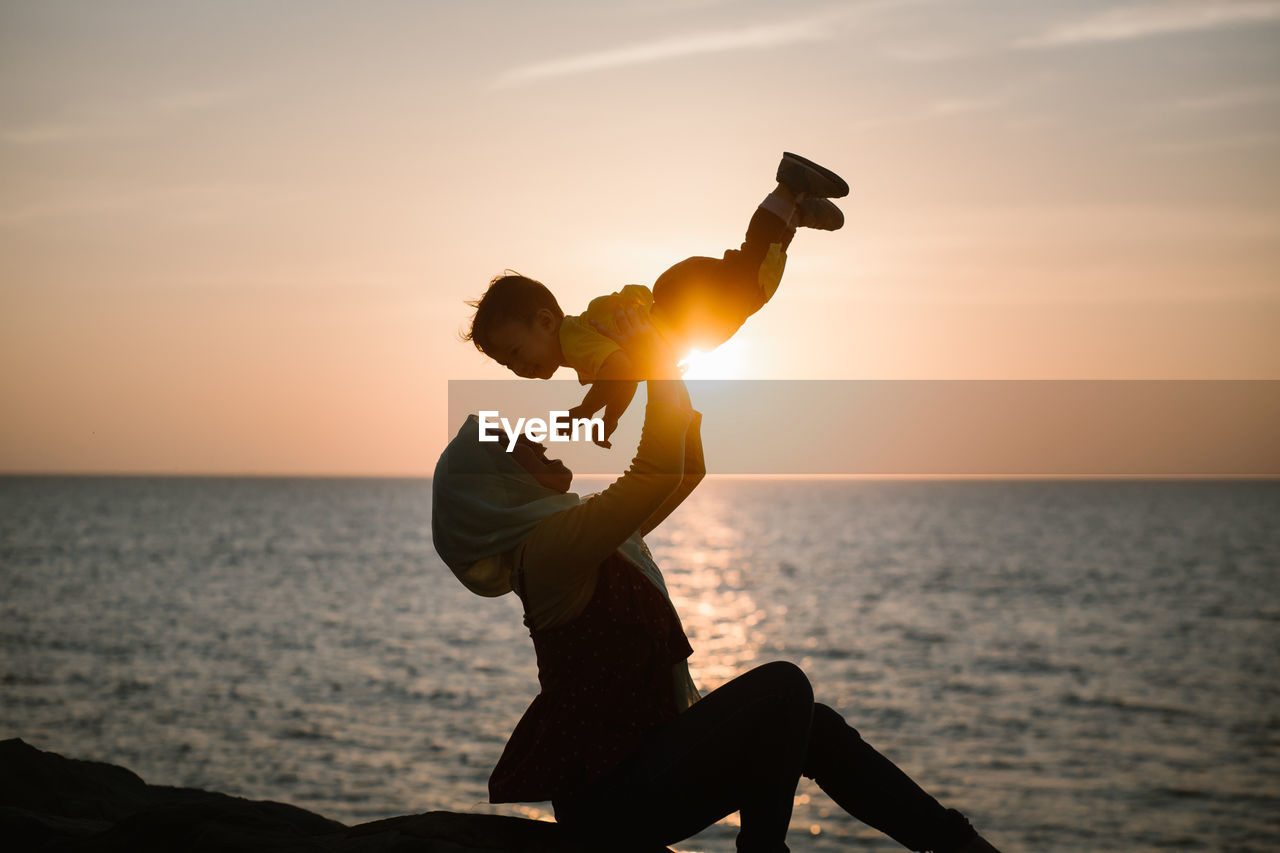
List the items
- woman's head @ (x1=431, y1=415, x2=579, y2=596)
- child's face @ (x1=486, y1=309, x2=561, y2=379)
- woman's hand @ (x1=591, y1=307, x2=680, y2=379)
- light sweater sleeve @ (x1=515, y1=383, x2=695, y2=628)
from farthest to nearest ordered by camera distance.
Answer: child's face @ (x1=486, y1=309, x2=561, y2=379) → woman's head @ (x1=431, y1=415, x2=579, y2=596) → woman's hand @ (x1=591, y1=307, x2=680, y2=379) → light sweater sleeve @ (x1=515, y1=383, x2=695, y2=628)

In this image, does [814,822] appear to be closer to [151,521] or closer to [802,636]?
Result: [802,636]

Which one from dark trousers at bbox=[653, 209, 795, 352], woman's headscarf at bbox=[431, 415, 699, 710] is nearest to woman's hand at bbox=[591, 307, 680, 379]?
woman's headscarf at bbox=[431, 415, 699, 710]

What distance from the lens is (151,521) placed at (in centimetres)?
9425

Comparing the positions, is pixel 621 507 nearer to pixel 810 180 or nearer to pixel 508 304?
pixel 508 304

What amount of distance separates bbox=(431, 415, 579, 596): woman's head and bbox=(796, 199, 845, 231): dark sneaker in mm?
1318

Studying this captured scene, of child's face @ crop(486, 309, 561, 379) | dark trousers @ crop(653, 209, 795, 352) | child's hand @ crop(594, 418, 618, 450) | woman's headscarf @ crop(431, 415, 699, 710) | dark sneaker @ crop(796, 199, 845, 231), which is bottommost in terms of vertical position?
woman's headscarf @ crop(431, 415, 699, 710)

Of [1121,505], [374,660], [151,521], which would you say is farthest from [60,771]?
[1121,505]

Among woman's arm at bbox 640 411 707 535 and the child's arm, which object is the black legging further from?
the child's arm

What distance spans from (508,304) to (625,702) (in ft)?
3.74

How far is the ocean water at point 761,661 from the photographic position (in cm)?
1742

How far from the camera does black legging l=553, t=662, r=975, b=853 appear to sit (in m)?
2.90

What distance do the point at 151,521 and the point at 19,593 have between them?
Result: 53180 millimetres

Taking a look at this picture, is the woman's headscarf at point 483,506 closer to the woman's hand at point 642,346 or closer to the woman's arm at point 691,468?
the woman's arm at point 691,468

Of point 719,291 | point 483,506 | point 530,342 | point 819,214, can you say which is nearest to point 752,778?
point 483,506
